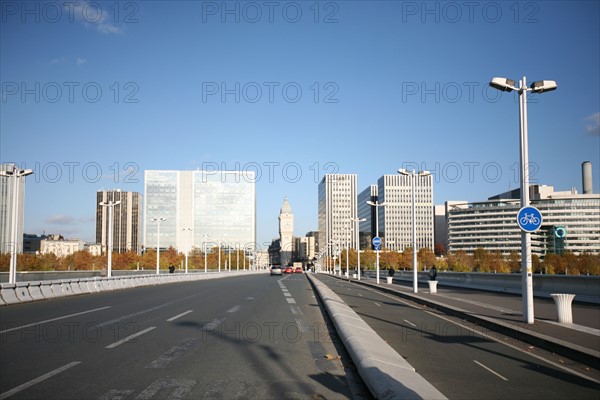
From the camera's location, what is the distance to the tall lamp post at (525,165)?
17156 millimetres

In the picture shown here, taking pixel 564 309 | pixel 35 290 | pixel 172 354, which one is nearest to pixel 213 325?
pixel 172 354

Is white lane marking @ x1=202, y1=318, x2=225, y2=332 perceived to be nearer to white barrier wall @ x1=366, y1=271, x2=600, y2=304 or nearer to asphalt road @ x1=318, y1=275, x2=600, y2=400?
asphalt road @ x1=318, y1=275, x2=600, y2=400

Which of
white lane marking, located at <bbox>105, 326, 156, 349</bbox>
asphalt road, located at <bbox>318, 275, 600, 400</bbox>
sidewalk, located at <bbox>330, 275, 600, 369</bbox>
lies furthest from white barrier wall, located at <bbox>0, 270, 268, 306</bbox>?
sidewalk, located at <bbox>330, 275, 600, 369</bbox>

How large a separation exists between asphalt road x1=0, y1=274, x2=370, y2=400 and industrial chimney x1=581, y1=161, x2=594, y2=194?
18311 cm

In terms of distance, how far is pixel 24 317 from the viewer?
18734 mm

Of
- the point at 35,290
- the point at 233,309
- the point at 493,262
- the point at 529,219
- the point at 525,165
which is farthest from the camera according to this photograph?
the point at 493,262

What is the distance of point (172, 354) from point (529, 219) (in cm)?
1199

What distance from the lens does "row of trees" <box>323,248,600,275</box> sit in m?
99.6

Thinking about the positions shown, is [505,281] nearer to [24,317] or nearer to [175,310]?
[175,310]

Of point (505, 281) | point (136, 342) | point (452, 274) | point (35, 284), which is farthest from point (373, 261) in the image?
point (136, 342)

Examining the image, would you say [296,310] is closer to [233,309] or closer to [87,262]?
[233,309]

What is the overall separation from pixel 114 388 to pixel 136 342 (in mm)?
4844

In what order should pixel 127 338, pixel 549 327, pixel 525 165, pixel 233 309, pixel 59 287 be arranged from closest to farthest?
pixel 127 338, pixel 549 327, pixel 525 165, pixel 233 309, pixel 59 287

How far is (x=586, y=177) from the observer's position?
601 feet
